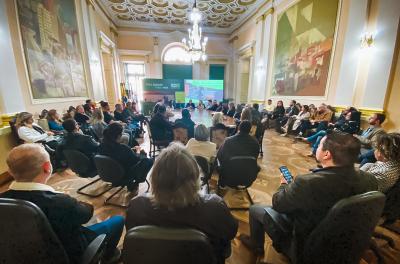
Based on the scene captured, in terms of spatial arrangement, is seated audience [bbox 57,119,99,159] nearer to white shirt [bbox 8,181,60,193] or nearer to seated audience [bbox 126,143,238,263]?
white shirt [bbox 8,181,60,193]


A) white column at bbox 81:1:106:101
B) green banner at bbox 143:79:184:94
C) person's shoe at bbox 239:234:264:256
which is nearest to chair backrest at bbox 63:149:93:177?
person's shoe at bbox 239:234:264:256

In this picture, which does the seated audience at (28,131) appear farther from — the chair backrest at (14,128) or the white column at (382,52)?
the white column at (382,52)

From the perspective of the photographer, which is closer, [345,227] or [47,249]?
[47,249]

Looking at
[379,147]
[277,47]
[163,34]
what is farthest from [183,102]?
[379,147]

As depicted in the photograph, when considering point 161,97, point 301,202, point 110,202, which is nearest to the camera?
point 301,202

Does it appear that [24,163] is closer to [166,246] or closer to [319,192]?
[166,246]

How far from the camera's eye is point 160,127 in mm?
3777

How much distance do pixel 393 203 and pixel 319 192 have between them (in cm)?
110

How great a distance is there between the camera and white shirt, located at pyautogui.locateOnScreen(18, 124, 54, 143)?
123 inches

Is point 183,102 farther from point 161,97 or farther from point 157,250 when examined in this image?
point 157,250

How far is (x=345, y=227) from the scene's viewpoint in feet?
3.18

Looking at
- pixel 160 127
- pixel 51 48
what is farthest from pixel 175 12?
pixel 160 127

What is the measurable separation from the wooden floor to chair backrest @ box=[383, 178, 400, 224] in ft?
3.39

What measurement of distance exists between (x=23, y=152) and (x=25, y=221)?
42 cm
